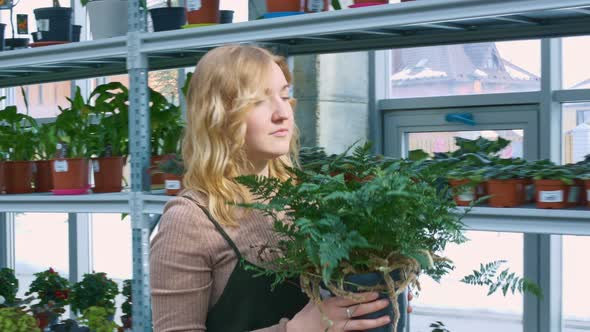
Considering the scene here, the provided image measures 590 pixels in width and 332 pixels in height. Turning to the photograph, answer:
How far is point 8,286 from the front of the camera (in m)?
3.61

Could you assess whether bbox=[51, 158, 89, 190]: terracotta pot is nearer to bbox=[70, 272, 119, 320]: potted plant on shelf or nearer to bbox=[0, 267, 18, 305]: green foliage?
bbox=[70, 272, 119, 320]: potted plant on shelf

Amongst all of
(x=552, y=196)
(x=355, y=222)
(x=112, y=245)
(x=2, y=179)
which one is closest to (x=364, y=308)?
(x=355, y=222)

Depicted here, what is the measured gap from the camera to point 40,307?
3.31 metres

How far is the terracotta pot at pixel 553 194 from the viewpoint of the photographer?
1937 mm

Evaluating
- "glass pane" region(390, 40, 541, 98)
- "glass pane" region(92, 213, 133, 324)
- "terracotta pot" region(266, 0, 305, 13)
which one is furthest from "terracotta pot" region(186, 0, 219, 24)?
"glass pane" region(92, 213, 133, 324)

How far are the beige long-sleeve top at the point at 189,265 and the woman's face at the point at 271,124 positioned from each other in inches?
5.4

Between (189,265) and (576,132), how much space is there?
2199mm

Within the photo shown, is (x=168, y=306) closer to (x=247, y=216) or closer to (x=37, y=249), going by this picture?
(x=247, y=216)

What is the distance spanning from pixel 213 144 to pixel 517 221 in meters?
0.88

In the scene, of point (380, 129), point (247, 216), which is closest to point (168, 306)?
point (247, 216)

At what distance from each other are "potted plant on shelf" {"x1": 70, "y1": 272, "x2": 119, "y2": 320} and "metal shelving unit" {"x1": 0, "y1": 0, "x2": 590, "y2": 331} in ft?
1.76

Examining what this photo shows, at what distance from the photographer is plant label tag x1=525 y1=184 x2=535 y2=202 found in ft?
6.77

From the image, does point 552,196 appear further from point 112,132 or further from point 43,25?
point 43,25

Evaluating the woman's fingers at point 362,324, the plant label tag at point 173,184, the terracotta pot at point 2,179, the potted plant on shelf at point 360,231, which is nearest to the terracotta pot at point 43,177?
the terracotta pot at point 2,179
